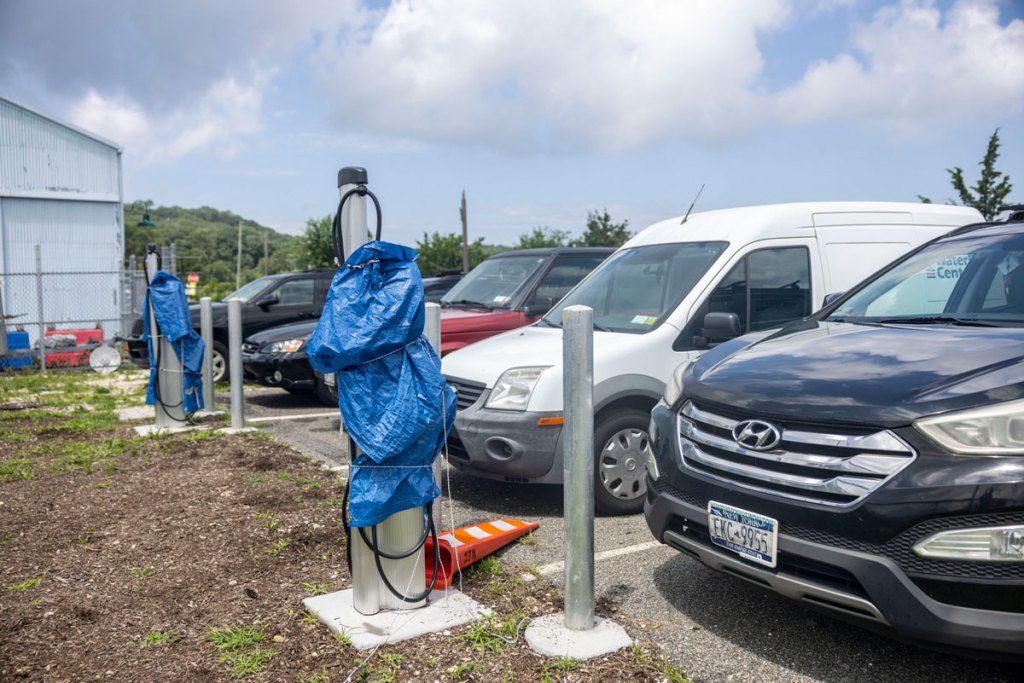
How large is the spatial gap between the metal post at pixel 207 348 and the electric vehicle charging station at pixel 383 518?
18.9ft

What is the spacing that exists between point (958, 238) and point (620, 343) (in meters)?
1.96

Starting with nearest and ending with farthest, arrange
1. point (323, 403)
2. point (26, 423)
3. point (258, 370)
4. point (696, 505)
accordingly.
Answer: point (696, 505) → point (26, 423) → point (258, 370) → point (323, 403)

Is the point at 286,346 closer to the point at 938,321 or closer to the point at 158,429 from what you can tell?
the point at 158,429

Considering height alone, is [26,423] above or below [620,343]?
below

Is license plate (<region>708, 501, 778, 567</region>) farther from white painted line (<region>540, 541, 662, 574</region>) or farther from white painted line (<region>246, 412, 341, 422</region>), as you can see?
white painted line (<region>246, 412, 341, 422</region>)

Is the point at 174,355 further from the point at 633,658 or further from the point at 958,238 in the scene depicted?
the point at 958,238

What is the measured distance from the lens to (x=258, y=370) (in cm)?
935

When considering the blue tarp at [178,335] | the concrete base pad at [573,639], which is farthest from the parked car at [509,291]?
the concrete base pad at [573,639]

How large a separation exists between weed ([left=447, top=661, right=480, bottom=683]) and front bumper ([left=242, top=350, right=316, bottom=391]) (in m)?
6.53

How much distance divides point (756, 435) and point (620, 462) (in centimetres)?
202

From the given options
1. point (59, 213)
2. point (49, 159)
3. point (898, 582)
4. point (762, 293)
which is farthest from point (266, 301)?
point (49, 159)

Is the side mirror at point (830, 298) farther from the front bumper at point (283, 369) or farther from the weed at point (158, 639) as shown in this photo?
the front bumper at point (283, 369)

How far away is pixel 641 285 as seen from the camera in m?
5.71

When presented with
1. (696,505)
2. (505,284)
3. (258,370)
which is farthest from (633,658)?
(258,370)
